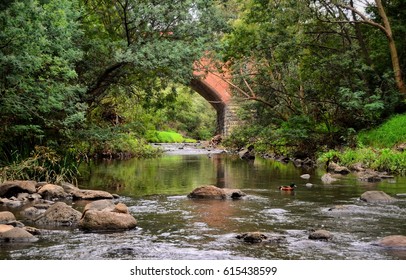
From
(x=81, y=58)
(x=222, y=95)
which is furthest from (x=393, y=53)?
(x=222, y=95)

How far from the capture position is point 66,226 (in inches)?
342

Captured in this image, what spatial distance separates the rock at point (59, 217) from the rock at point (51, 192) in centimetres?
296

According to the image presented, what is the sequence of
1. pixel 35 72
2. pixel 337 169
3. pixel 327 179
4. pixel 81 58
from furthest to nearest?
1. pixel 337 169
2. pixel 327 179
3. pixel 81 58
4. pixel 35 72

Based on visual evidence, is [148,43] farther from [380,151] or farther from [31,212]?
[380,151]

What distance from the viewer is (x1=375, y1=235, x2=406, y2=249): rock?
7141mm

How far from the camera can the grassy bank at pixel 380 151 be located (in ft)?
58.8

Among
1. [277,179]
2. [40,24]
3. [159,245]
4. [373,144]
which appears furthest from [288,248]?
[373,144]

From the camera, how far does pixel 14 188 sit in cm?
1182

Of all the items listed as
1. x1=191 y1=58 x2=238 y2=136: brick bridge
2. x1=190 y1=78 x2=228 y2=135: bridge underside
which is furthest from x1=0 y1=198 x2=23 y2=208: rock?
x1=190 y1=78 x2=228 y2=135: bridge underside

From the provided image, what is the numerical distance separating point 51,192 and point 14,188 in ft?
2.41

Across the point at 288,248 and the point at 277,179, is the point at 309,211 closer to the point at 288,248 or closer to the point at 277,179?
the point at 288,248

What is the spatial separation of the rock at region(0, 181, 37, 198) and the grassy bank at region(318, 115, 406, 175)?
35.5 ft

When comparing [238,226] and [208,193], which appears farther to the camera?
[208,193]

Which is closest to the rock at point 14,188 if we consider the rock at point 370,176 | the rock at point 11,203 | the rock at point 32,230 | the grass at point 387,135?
the rock at point 11,203
